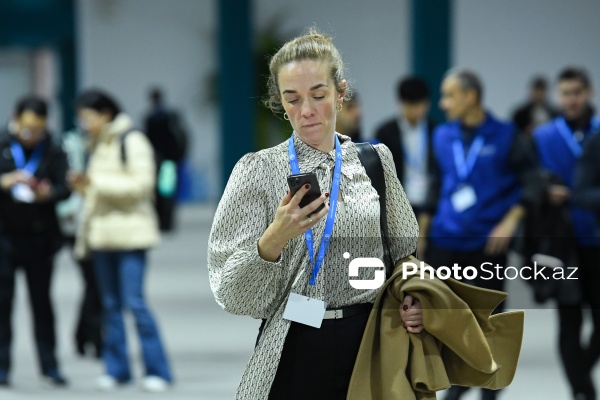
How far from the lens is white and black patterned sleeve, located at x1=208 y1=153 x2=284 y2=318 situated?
288cm

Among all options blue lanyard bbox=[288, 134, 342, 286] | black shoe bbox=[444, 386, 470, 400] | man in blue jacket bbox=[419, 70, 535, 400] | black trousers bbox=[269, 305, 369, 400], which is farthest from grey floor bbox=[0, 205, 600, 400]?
blue lanyard bbox=[288, 134, 342, 286]

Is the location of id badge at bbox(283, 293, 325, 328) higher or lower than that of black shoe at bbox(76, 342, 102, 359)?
higher

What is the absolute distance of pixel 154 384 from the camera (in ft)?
24.3

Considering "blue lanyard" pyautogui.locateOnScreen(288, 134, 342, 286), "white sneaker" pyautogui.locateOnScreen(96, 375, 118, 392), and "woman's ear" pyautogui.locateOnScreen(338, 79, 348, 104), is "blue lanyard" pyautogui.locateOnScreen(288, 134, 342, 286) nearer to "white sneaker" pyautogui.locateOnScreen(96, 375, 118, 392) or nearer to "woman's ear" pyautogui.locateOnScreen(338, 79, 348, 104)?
"woman's ear" pyautogui.locateOnScreen(338, 79, 348, 104)

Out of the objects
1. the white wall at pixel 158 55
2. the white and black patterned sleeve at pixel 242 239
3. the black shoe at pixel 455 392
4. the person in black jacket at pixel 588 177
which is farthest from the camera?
the white wall at pixel 158 55

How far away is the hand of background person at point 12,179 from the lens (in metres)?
7.57

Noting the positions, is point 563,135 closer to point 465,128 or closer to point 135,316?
A: point 465,128

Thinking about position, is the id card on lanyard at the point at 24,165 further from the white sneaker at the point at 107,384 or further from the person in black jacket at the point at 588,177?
the person in black jacket at the point at 588,177

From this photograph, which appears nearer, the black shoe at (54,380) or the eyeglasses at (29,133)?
the black shoe at (54,380)

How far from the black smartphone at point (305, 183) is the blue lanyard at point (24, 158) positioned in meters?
5.39

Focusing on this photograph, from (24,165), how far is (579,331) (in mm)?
3825

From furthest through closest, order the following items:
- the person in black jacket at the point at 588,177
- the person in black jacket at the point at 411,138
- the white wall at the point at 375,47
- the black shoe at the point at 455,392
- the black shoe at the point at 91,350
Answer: the white wall at the point at 375,47 < the black shoe at the point at 91,350 < the person in black jacket at the point at 411,138 < the black shoe at the point at 455,392 < the person in black jacket at the point at 588,177

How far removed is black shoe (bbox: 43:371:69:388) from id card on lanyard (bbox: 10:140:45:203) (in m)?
1.17

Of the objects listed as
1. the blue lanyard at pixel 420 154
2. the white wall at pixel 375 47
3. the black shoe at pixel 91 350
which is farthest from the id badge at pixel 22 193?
the white wall at pixel 375 47
